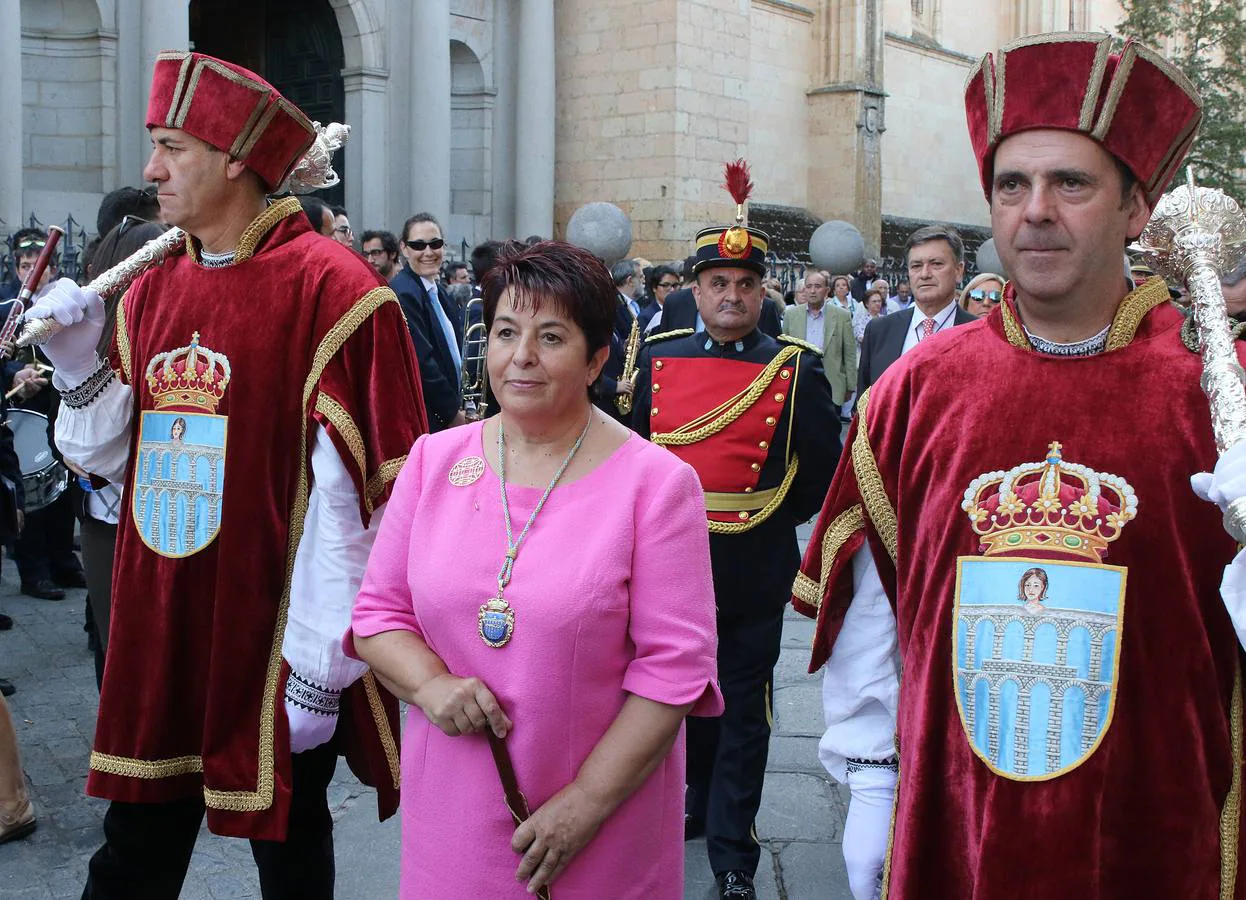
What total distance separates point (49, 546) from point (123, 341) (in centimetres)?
546

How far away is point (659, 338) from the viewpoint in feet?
16.1

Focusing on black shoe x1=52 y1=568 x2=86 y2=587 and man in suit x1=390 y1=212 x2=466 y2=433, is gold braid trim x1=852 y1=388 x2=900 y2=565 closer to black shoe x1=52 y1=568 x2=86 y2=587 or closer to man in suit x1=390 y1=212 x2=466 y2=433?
man in suit x1=390 y1=212 x2=466 y2=433

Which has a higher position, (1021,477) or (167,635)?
(1021,477)

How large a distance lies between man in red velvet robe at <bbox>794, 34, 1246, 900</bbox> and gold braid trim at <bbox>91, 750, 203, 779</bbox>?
69.8 inches

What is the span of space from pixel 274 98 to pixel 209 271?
1.50 feet

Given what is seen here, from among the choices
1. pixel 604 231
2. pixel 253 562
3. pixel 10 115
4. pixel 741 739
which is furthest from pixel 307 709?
pixel 604 231

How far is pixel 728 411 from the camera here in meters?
4.58

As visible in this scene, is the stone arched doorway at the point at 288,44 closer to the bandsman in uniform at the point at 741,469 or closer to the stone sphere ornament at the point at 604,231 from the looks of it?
the stone sphere ornament at the point at 604,231

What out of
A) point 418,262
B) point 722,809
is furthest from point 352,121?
point 722,809

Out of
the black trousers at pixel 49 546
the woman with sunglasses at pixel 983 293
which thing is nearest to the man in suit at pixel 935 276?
the woman with sunglasses at pixel 983 293

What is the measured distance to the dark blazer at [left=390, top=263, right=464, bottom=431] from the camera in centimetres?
734

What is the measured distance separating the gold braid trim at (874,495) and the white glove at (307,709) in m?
1.41

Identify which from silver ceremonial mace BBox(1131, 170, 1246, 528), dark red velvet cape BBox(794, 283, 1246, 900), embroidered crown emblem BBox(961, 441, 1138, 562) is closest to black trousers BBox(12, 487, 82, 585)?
dark red velvet cape BBox(794, 283, 1246, 900)

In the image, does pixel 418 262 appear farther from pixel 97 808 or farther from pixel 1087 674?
pixel 1087 674
